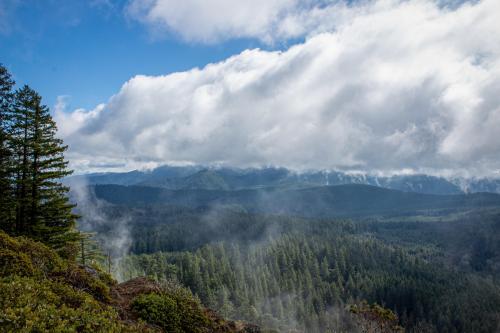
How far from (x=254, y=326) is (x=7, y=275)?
15355 millimetres

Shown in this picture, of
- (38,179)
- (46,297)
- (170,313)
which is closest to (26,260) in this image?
(46,297)

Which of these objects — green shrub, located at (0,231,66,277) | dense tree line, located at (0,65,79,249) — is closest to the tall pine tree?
dense tree line, located at (0,65,79,249)

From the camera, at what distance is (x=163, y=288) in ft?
69.9

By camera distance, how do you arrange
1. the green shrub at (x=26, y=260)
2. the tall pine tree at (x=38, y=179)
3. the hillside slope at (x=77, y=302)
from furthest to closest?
the tall pine tree at (x=38, y=179)
the green shrub at (x=26, y=260)
the hillside slope at (x=77, y=302)

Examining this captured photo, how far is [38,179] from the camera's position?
3375 cm

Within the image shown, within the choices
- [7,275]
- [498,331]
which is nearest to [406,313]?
[498,331]

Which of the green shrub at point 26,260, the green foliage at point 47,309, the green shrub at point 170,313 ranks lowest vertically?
the green shrub at point 170,313

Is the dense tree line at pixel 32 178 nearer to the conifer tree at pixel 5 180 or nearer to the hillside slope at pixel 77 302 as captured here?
the conifer tree at pixel 5 180

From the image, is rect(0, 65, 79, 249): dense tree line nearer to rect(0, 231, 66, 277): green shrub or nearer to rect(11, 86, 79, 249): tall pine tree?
rect(11, 86, 79, 249): tall pine tree

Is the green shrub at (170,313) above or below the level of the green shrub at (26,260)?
below

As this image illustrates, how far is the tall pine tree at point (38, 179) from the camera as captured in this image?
109 ft

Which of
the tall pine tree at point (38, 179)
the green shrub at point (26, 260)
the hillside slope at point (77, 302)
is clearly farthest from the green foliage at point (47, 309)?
the tall pine tree at point (38, 179)

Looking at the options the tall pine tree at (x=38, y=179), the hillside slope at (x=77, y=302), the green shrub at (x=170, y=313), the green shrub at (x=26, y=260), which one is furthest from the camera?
the tall pine tree at (x=38, y=179)

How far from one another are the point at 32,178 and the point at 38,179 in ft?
2.81
